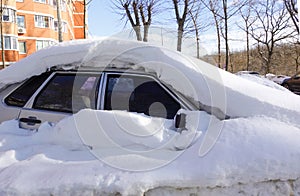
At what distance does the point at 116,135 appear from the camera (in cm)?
208

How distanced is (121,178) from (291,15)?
960 inches

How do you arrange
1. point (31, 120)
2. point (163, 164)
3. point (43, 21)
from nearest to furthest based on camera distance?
1. point (163, 164)
2. point (31, 120)
3. point (43, 21)

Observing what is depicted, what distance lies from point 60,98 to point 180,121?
1294 mm

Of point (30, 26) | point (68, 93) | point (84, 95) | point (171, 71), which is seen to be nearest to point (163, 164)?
point (171, 71)

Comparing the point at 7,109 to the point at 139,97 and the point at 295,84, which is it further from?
the point at 295,84

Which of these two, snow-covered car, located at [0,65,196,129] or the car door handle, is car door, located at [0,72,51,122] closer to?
snow-covered car, located at [0,65,196,129]

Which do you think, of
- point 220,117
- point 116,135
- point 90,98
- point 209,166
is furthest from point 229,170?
point 90,98

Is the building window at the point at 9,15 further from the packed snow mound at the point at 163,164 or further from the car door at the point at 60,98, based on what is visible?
the packed snow mound at the point at 163,164

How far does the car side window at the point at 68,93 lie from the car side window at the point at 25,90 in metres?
0.10

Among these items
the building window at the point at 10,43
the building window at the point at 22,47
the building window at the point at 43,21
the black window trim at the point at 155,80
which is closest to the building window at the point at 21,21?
the building window at the point at 43,21

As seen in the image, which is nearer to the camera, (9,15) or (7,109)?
(7,109)

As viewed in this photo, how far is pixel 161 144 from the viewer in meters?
2.03

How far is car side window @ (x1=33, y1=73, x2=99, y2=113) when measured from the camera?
2.47 meters

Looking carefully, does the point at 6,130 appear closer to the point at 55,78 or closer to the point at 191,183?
the point at 55,78
